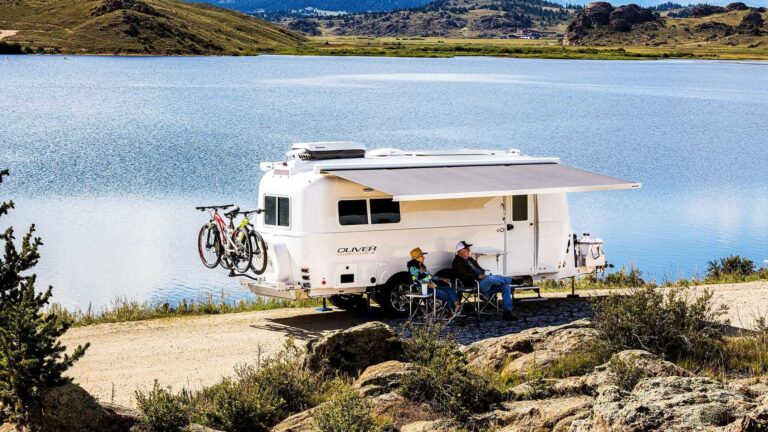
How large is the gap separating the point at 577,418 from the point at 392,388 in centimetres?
233

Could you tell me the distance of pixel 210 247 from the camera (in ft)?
55.7

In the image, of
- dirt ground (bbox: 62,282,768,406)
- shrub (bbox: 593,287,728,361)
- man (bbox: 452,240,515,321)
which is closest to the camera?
shrub (bbox: 593,287,728,361)

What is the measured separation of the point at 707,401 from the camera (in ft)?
27.0

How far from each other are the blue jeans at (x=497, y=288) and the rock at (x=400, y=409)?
5950 millimetres

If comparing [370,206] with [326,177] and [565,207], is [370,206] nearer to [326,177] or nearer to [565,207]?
[326,177]

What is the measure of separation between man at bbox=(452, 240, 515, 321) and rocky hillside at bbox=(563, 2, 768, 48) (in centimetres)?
16336

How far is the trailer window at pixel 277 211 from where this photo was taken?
15.6 metres

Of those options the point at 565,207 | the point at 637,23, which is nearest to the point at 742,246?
the point at 565,207

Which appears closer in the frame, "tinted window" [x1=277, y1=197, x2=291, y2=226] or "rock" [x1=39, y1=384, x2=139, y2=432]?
"rock" [x1=39, y1=384, x2=139, y2=432]

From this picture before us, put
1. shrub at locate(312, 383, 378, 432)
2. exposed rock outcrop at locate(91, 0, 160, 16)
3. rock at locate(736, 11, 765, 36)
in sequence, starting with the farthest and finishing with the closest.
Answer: rock at locate(736, 11, 765, 36)
exposed rock outcrop at locate(91, 0, 160, 16)
shrub at locate(312, 383, 378, 432)

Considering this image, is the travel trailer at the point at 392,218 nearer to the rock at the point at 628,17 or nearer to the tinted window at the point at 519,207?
the tinted window at the point at 519,207

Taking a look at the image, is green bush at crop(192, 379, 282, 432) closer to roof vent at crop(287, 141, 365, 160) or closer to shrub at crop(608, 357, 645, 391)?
shrub at crop(608, 357, 645, 391)

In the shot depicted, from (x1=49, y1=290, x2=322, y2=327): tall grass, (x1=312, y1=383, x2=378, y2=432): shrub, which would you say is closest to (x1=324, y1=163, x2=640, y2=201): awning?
(x1=49, y1=290, x2=322, y2=327): tall grass

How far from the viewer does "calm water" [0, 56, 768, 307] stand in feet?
86.3
